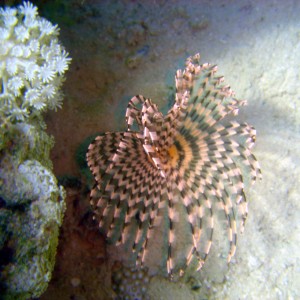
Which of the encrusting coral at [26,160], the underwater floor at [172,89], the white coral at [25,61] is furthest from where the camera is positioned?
the underwater floor at [172,89]

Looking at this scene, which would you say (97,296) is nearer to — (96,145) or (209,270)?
(209,270)

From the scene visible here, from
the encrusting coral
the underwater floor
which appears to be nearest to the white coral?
the encrusting coral

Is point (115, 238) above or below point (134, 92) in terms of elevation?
below

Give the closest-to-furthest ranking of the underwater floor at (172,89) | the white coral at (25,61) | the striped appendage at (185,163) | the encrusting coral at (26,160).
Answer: the encrusting coral at (26,160) < the white coral at (25,61) < the striped appendage at (185,163) < the underwater floor at (172,89)

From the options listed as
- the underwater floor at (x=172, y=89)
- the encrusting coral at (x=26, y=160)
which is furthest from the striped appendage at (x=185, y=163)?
the encrusting coral at (x=26, y=160)

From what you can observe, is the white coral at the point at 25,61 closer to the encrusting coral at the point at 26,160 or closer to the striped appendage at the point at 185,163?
the encrusting coral at the point at 26,160

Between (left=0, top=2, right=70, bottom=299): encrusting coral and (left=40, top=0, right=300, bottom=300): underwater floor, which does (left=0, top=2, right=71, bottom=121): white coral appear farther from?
(left=40, top=0, right=300, bottom=300): underwater floor

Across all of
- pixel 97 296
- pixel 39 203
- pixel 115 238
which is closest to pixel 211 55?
pixel 115 238
